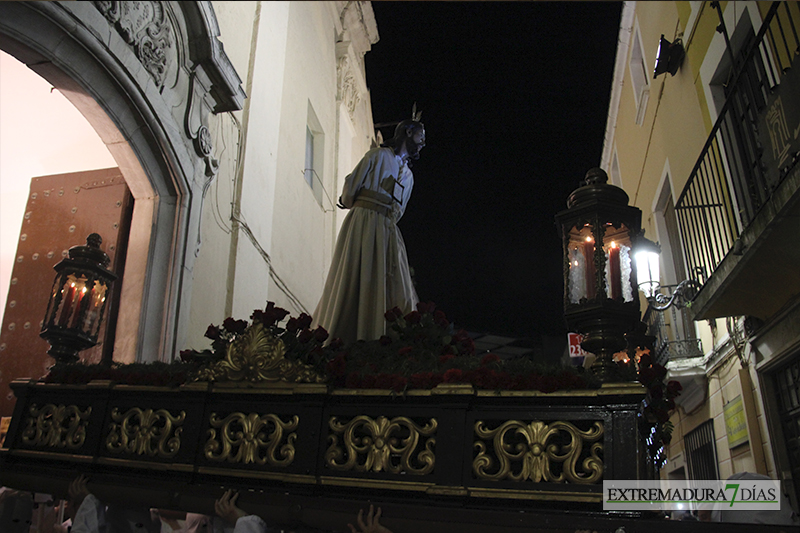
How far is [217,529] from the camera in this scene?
2.74 meters

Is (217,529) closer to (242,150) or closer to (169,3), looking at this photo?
(169,3)

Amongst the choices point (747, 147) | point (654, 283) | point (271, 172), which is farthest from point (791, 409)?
point (271, 172)

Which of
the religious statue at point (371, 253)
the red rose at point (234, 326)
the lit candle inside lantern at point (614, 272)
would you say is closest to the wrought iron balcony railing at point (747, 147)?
the lit candle inside lantern at point (614, 272)

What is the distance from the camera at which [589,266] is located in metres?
3.11

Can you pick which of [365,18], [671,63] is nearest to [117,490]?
[671,63]

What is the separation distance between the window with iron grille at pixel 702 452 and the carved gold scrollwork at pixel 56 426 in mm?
7960

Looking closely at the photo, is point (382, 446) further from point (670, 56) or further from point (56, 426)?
point (670, 56)

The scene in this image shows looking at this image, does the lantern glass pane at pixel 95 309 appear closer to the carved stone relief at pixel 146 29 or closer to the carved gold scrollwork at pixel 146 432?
the carved gold scrollwork at pixel 146 432

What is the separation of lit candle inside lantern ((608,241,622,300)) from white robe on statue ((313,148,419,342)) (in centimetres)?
161

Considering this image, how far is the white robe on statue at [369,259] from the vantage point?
4156mm

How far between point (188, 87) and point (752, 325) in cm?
641

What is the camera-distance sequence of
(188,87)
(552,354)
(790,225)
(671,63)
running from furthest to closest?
(552,354)
(671,63)
(188,87)
(790,225)

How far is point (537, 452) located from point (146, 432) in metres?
1.96

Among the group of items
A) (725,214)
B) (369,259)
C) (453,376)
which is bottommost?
(453,376)
